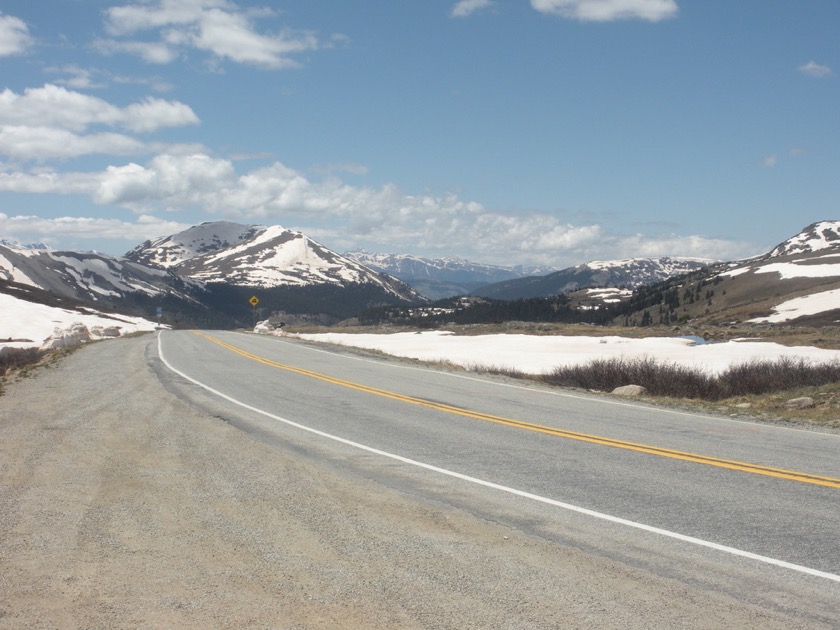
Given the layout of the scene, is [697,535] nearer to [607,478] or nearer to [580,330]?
[607,478]

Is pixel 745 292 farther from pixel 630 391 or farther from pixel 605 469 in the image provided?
pixel 605 469

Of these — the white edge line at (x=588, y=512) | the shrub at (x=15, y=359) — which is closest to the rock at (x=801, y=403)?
the white edge line at (x=588, y=512)

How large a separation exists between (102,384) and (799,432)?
1652 centimetres

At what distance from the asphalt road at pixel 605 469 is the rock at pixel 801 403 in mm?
3564

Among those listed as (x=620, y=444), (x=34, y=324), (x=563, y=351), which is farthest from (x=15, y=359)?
(x=34, y=324)

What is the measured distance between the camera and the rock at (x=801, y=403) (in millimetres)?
15727

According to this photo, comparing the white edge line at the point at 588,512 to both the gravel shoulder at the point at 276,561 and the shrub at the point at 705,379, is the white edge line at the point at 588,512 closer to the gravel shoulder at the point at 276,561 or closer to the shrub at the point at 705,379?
the gravel shoulder at the point at 276,561

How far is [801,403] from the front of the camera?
15820 millimetres

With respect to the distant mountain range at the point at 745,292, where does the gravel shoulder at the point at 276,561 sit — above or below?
below

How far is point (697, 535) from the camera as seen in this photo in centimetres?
611

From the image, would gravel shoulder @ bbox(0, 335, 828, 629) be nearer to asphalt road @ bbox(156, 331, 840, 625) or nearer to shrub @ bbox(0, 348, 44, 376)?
asphalt road @ bbox(156, 331, 840, 625)

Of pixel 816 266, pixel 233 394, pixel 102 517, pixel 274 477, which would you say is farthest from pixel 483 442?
pixel 816 266

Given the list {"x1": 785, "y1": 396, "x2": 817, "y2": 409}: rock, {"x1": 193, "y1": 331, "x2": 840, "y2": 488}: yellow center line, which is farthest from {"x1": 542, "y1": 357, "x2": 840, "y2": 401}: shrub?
{"x1": 193, "y1": 331, "x2": 840, "y2": 488}: yellow center line

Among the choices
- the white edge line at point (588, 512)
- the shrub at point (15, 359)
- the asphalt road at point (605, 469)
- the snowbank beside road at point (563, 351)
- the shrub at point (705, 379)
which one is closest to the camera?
the white edge line at point (588, 512)
